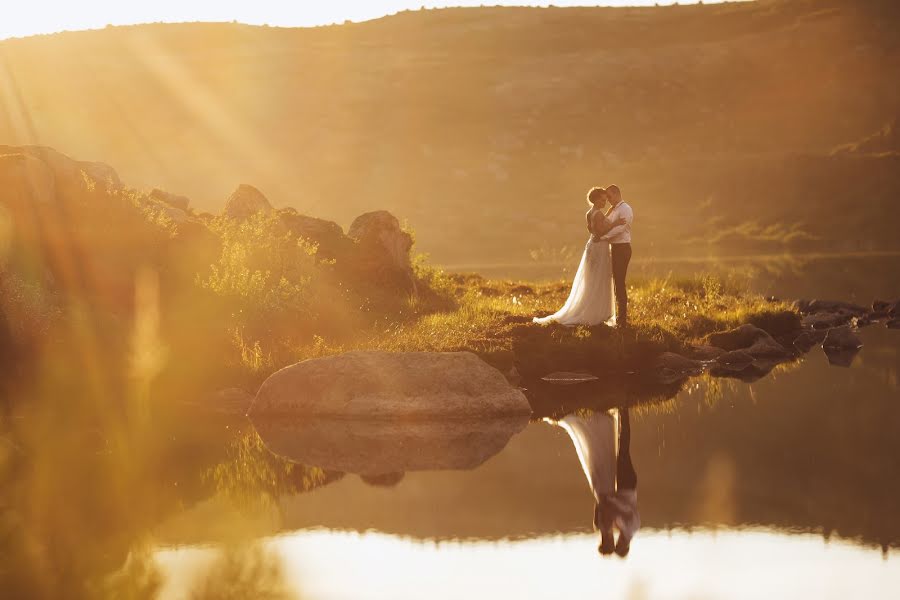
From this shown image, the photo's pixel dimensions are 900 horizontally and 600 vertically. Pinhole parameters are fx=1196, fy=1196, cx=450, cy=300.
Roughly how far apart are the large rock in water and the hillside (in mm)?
79449

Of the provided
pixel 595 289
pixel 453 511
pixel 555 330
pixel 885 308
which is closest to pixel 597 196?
pixel 595 289

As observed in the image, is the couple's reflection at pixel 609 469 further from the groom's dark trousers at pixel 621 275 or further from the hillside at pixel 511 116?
the hillside at pixel 511 116

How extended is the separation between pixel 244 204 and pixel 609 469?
68.6 feet

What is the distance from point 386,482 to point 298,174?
367ft

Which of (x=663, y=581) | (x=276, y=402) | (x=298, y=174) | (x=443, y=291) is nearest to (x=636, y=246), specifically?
(x=298, y=174)

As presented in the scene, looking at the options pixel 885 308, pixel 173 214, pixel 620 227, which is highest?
pixel 173 214

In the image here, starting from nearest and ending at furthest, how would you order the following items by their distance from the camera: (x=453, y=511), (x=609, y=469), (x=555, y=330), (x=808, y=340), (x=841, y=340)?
(x=453, y=511), (x=609, y=469), (x=555, y=330), (x=841, y=340), (x=808, y=340)

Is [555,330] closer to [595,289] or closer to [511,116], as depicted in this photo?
[595,289]

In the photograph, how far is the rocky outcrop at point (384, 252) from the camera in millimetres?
30406

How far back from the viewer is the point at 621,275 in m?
22.5

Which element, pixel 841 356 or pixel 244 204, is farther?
pixel 244 204

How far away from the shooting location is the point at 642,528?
10.3m

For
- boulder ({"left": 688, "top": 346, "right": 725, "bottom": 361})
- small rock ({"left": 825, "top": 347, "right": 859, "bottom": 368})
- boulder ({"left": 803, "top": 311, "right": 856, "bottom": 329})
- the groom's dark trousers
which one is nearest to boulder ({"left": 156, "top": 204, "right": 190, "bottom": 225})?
the groom's dark trousers

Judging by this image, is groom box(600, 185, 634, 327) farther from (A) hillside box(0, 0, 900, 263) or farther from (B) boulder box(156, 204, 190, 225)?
(A) hillside box(0, 0, 900, 263)
